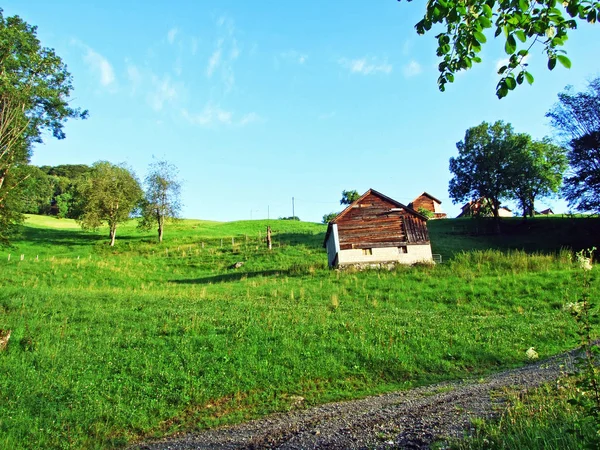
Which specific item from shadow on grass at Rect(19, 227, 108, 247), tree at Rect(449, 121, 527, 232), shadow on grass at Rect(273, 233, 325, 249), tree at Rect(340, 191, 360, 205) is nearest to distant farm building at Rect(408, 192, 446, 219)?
tree at Rect(340, 191, 360, 205)

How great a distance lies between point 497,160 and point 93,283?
182 feet

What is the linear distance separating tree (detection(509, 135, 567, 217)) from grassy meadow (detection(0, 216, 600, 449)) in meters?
29.7

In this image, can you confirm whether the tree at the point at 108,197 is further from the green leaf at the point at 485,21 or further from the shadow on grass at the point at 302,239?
the green leaf at the point at 485,21

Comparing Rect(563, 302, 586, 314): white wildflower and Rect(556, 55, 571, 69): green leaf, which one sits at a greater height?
Rect(556, 55, 571, 69): green leaf

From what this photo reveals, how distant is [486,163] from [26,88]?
188 feet

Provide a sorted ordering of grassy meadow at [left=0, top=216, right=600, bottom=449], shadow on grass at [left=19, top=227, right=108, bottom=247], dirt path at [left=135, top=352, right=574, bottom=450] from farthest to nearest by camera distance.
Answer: shadow on grass at [left=19, top=227, right=108, bottom=247] < grassy meadow at [left=0, top=216, right=600, bottom=449] < dirt path at [left=135, top=352, right=574, bottom=450]

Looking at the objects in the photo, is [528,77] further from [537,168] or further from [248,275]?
[537,168]

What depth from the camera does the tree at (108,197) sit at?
57.3m

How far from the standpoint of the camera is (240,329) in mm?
15711

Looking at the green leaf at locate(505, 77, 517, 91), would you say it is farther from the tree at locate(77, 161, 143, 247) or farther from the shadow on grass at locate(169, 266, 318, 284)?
the tree at locate(77, 161, 143, 247)

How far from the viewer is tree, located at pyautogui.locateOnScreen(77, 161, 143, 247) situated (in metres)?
57.3

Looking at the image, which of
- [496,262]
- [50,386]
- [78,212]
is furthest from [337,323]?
[78,212]

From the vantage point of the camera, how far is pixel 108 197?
57875mm

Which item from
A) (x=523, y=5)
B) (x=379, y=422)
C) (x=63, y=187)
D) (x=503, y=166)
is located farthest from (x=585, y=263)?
(x=63, y=187)
